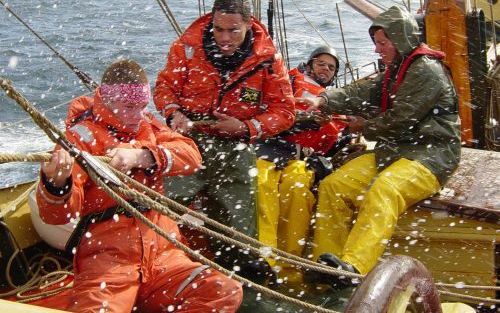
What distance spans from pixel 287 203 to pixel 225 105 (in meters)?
0.76

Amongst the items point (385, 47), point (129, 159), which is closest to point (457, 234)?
point (385, 47)

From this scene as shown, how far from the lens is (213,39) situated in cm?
434

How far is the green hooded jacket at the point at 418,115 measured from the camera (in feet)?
14.1

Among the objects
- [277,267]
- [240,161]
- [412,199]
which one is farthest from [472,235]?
[240,161]

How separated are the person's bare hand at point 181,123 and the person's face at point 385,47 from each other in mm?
1344

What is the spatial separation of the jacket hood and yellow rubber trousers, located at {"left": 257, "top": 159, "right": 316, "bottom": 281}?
1.04 meters

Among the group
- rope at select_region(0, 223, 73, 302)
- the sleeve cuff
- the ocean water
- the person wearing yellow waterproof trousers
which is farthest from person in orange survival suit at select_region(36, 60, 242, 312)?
the ocean water

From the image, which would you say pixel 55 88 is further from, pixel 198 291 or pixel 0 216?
pixel 198 291

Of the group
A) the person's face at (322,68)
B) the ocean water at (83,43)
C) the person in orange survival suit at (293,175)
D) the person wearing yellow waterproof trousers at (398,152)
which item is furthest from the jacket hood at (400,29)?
the ocean water at (83,43)

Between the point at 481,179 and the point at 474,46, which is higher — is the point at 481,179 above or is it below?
below

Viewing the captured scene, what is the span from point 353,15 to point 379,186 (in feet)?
61.8

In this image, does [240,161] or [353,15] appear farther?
[353,15]

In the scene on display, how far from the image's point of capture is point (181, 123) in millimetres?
4242

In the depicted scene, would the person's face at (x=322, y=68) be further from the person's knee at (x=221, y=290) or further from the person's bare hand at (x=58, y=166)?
the person's bare hand at (x=58, y=166)
